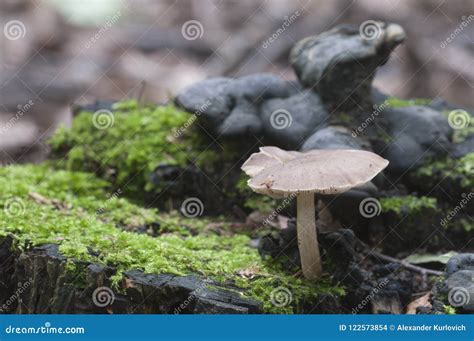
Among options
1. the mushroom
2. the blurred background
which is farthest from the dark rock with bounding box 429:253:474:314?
the blurred background

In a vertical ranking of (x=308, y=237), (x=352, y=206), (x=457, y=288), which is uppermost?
(x=352, y=206)

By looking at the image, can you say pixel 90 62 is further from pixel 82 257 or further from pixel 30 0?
pixel 82 257

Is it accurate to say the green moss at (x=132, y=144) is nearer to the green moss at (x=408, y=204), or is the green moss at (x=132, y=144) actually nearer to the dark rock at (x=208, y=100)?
the dark rock at (x=208, y=100)

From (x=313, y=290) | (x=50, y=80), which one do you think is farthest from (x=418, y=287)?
(x=50, y=80)

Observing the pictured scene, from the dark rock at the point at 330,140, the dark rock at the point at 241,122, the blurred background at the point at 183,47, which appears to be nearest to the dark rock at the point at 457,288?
the dark rock at the point at 330,140

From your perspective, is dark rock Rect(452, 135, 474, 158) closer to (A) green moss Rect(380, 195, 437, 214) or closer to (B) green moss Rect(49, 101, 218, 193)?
(A) green moss Rect(380, 195, 437, 214)

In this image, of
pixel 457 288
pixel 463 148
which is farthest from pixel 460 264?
pixel 463 148

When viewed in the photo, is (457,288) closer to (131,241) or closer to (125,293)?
(125,293)
